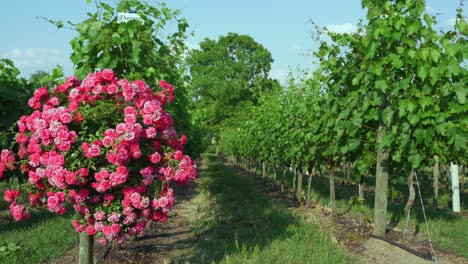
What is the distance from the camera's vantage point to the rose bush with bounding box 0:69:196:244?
13.6 feet

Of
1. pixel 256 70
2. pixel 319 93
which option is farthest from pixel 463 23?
pixel 256 70

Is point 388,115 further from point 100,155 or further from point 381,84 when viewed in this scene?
point 100,155

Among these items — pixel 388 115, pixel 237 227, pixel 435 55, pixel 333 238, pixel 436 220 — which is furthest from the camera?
pixel 436 220

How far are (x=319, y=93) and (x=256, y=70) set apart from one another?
4627 centimetres

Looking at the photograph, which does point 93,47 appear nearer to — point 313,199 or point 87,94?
point 87,94

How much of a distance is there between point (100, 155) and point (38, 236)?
488cm

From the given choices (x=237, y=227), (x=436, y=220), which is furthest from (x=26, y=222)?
(x=436, y=220)

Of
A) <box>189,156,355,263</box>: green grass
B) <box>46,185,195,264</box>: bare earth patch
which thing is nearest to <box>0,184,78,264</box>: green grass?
<box>46,185,195,264</box>: bare earth patch

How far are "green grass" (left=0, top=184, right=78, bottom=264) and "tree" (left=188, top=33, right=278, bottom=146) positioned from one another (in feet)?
136

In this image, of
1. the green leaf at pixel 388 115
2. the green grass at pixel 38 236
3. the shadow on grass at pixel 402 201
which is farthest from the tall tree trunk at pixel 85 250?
the shadow on grass at pixel 402 201

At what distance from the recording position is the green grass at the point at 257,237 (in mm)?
6453

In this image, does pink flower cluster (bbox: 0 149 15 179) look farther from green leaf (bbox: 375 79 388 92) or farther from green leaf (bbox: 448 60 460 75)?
green leaf (bbox: 448 60 460 75)

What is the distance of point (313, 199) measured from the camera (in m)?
13.5

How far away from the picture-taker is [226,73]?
53062 millimetres
